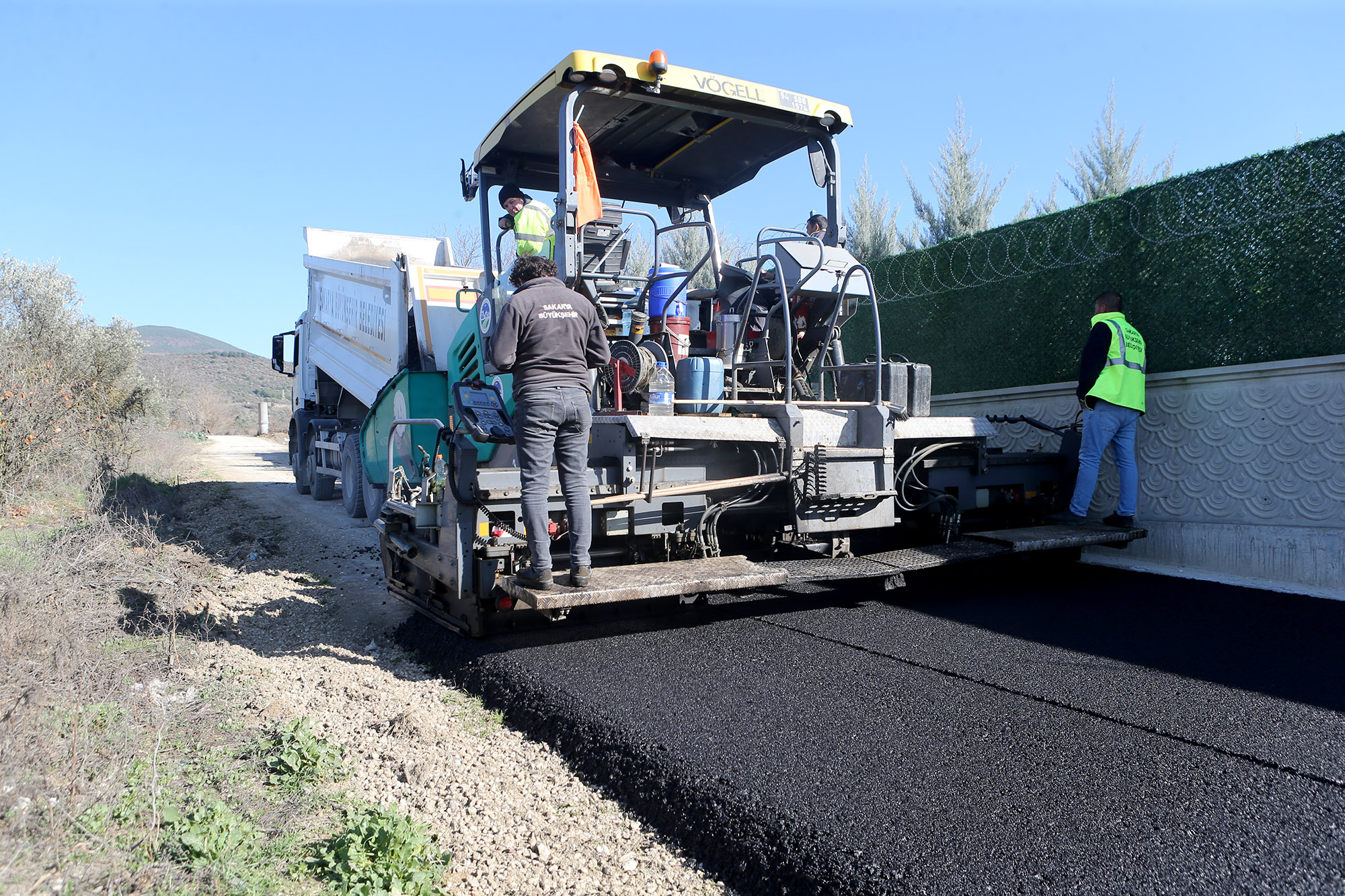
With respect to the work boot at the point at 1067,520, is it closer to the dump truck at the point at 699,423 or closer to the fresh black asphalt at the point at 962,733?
the dump truck at the point at 699,423

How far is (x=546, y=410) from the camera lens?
3.70 metres

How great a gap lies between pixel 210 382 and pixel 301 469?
6065 cm

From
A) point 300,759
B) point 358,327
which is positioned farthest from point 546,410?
point 358,327

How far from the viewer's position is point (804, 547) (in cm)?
476

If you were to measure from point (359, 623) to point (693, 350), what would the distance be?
8.96ft

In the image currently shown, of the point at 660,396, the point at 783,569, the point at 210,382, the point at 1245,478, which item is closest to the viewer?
the point at 783,569

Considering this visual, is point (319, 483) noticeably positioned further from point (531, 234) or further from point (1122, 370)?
point (1122, 370)

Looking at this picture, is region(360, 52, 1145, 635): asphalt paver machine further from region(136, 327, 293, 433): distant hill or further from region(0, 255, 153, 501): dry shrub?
region(136, 327, 293, 433): distant hill

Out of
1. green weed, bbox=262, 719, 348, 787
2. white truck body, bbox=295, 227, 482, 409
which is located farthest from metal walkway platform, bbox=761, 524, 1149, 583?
white truck body, bbox=295, 227, 482, 409

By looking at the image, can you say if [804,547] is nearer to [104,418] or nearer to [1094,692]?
[1094,692]

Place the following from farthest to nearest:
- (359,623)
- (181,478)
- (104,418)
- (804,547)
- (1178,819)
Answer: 1. (181,478)
2. (104,418)
3. (359,623)
4. (804,547)
5. (1178,819)

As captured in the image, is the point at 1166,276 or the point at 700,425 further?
the point at 1166,276

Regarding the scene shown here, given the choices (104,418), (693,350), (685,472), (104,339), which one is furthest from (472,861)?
(104,339)

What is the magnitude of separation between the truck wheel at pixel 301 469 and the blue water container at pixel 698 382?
8735 mm
